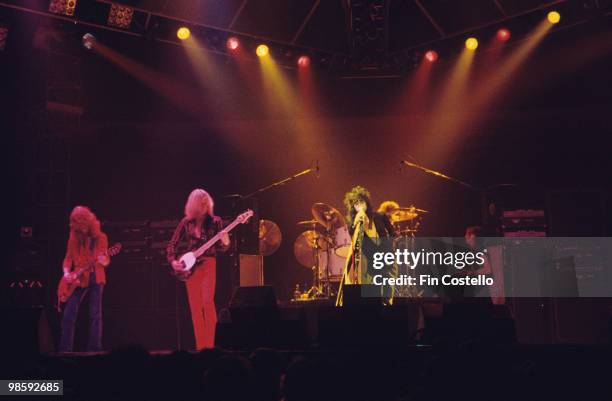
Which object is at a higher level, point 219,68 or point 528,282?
point 219,68

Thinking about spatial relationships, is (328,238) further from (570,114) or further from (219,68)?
(570,114)

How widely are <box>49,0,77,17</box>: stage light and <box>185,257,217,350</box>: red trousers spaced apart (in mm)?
4039

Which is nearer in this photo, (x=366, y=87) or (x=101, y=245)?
(x=101, y=245)

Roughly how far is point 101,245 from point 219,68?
14.7 feet

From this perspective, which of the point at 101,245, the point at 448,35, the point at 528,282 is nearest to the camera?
the point at 101,245

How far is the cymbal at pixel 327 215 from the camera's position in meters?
10.3

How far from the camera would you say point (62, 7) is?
26.8 feet

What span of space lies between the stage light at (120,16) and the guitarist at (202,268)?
2.82m

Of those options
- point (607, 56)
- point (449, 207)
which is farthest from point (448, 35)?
point (449, 207)

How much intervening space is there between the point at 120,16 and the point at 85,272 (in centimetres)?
380

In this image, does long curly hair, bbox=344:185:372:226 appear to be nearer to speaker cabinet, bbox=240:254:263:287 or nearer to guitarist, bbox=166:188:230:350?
guitarist, bbox=166:188:230:350

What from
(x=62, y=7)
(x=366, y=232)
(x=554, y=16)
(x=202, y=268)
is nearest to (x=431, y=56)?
(x=554, y=16)

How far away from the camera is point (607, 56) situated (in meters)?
10.3

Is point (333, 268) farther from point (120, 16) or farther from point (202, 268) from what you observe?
point (120, 16)
